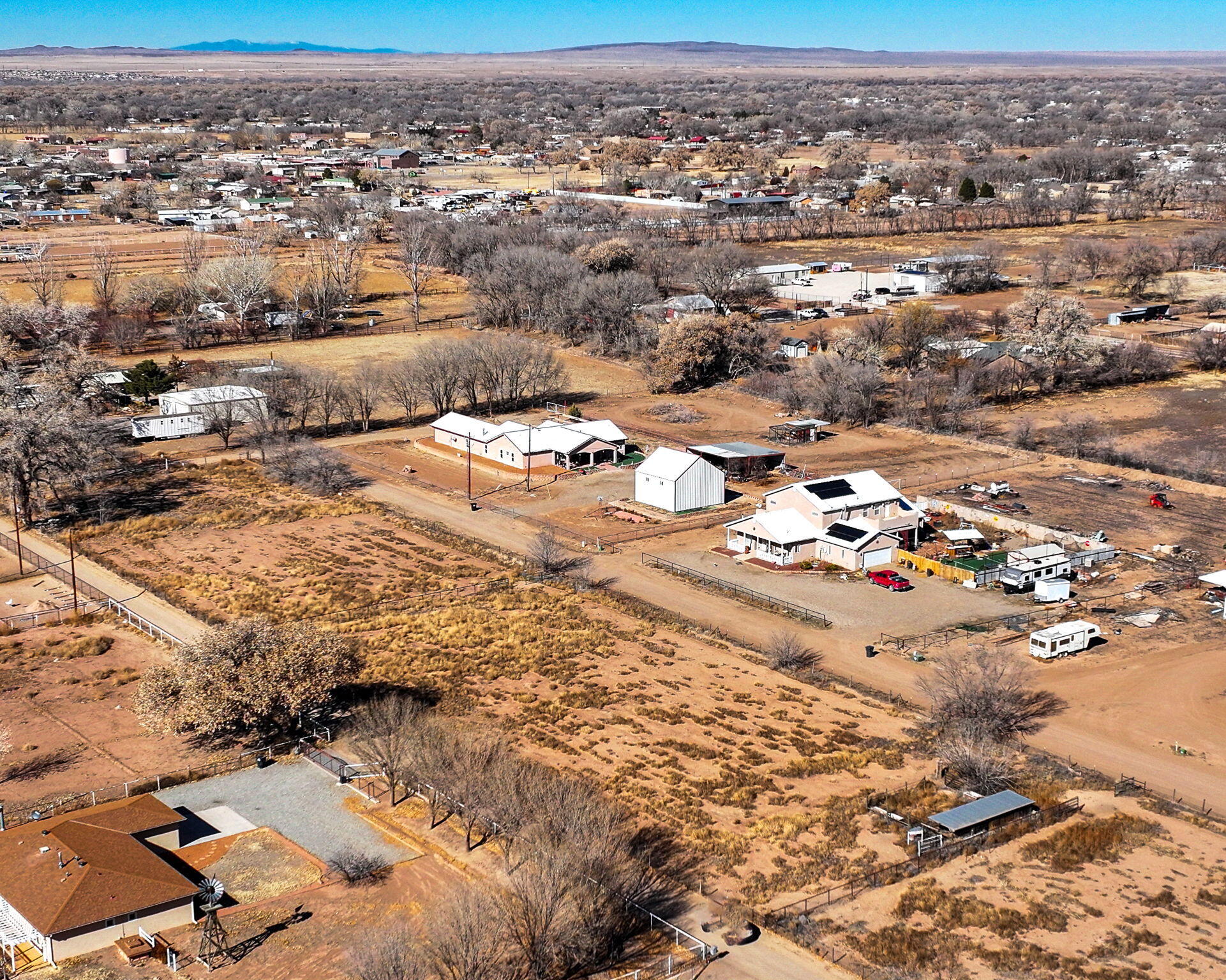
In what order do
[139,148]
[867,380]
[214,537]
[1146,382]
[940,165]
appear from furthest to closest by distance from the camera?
[139,148], [940,165], [1146,382], [867,380], [214,537]

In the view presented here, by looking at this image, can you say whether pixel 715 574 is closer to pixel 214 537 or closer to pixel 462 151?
pixel 214 537

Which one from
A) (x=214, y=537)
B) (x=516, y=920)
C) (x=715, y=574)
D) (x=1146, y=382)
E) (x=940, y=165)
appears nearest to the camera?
(x=516, y=920)

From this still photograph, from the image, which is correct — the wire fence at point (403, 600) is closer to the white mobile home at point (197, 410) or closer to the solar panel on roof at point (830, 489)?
the solar panel on roof at point (830, 489)

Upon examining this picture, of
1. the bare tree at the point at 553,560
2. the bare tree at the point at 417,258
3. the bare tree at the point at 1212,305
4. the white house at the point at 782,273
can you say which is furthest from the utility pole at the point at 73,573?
the bare tree at the point at 1212,305

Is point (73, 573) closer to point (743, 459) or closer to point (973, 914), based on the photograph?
point (743, 459)

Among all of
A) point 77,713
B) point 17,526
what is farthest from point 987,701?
point 17,526

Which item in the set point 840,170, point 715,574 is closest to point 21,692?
point 715,574
